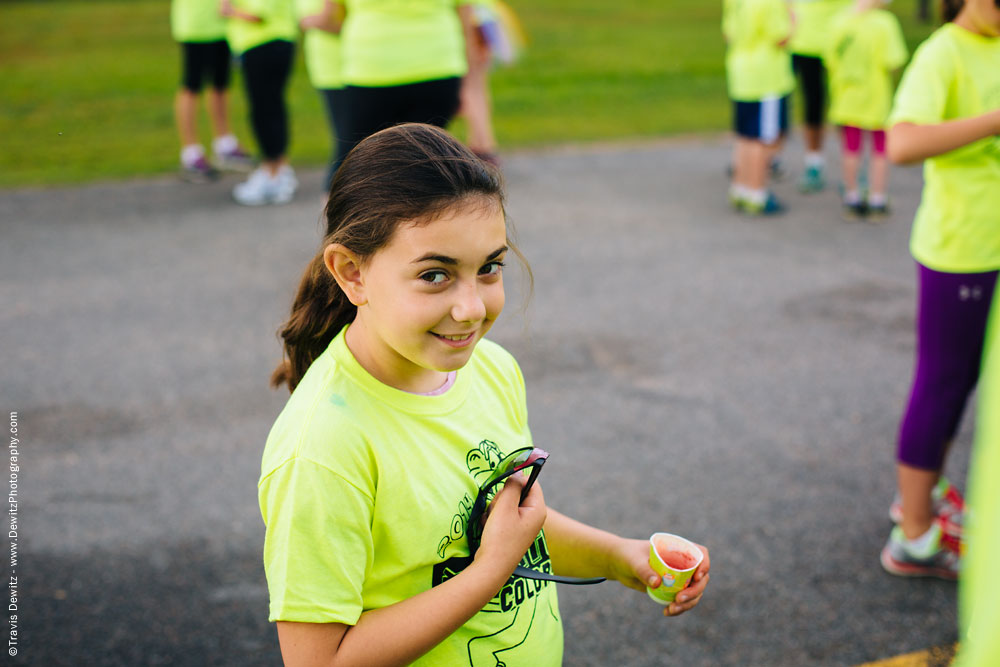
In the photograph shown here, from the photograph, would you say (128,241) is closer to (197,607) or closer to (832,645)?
(197,607)

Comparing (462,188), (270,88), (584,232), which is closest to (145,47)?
(270,88)

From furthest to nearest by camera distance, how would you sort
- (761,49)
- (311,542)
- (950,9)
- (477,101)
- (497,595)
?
1. (761,49)
2. (477,101)
3. (950,9)
4. (497,595)
5. (311,542)

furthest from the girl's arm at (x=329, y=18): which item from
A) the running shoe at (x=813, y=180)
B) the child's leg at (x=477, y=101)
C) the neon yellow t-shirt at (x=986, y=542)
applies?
the neon yellow t-shirt at (x=986, y=542)

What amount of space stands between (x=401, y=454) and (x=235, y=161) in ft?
24.4

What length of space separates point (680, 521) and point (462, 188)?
2.22 meters

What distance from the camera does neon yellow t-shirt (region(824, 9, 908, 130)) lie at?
278 inches

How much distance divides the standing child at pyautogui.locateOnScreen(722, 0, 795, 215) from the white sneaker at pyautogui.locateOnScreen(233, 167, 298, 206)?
140 inches

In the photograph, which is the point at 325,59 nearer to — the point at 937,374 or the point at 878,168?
the point at 878,168

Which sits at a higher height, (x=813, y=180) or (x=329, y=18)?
(x=329, y=18)

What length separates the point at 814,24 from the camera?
25.1ft

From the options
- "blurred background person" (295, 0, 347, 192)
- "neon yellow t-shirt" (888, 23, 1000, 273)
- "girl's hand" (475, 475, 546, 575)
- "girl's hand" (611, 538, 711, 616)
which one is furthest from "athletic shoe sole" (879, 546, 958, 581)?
"blurred background person" (295, 0, 347, 192)

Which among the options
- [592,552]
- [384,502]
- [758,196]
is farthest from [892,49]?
[384,502]

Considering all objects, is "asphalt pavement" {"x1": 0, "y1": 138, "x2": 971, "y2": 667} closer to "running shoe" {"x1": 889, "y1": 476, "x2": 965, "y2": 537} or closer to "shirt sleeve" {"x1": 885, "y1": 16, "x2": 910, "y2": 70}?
"running shoe" {"x1": 889, "y1": 476, "x2": 965, "y2": 537}

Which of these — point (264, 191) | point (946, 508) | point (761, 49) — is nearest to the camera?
point (946, 508)
